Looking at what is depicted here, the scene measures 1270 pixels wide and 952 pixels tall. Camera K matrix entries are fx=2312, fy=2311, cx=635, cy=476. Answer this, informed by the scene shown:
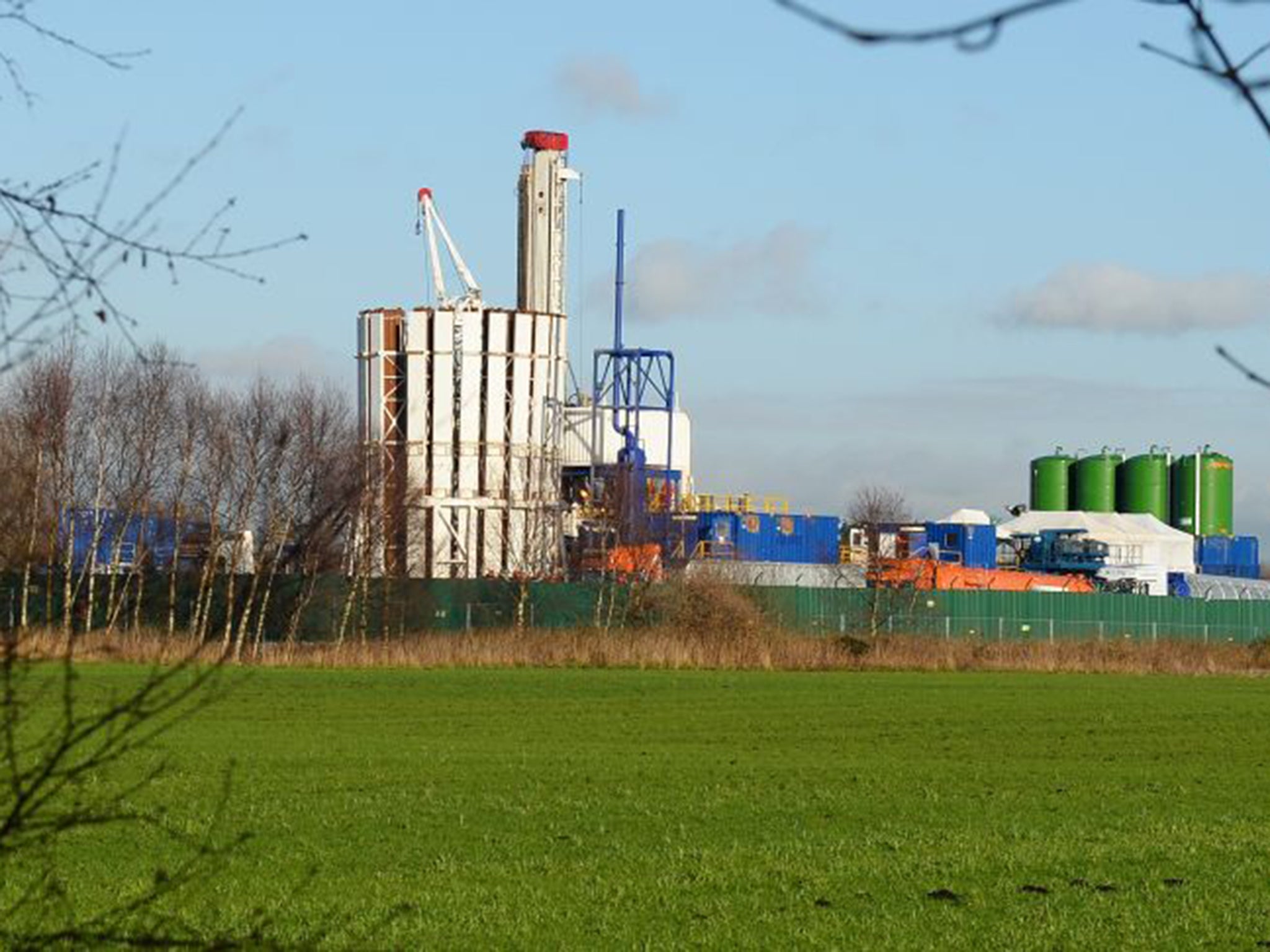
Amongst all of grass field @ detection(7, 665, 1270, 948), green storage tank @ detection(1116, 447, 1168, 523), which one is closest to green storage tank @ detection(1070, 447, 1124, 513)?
green storage tank @ detection(1116, 447, 1168, 523)

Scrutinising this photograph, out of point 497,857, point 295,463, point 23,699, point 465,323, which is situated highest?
point 465,323

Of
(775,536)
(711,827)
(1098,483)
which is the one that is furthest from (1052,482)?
(711,827)

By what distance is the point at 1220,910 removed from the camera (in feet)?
58.4

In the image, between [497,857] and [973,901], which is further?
[497,857]

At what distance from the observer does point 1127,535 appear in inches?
4724

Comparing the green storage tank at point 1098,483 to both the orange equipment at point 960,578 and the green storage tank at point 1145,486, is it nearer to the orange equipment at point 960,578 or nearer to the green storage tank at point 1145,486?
the green storage tank at point 1145,486

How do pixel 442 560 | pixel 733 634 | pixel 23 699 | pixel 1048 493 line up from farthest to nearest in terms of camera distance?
pixel 1048 493 < pixel 442 560 < pixel 733 634 < pixel 23 699

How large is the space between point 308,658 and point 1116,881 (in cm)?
4886

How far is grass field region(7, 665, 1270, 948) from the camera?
16672 millimetres

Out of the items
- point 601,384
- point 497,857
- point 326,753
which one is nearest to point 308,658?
point 326,753

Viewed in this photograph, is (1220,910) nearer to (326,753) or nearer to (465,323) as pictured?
(326,753)

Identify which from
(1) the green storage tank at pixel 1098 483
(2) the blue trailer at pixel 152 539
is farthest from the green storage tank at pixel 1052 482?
(2) the blue trailer at pixel 152 539

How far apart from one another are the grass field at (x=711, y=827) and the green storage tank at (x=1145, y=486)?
9398 centimetres

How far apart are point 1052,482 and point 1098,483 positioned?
3375 millimetres
